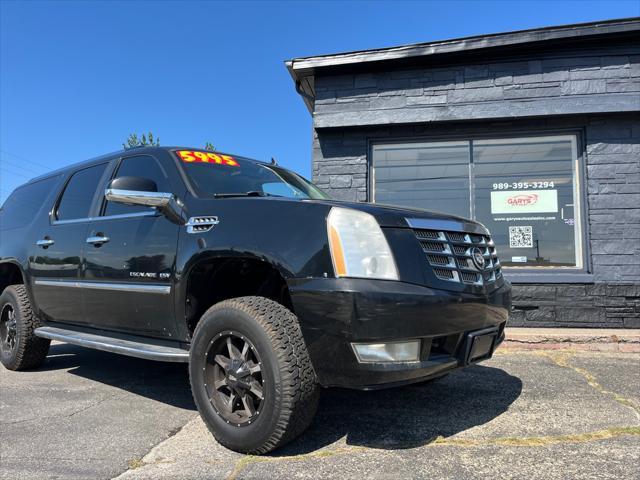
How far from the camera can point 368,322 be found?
8.14 feet

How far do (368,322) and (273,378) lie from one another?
1.95ft

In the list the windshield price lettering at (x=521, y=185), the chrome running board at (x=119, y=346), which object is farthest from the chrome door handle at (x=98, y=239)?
the windshield price lettering at (x=521, y=185)

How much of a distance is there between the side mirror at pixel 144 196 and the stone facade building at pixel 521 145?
173 inches

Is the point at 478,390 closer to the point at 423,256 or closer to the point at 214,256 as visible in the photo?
the point at 423,256

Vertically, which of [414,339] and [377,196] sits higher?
[377,196]

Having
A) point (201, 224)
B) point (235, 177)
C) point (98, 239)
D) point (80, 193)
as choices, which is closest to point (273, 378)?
point (201, 224)

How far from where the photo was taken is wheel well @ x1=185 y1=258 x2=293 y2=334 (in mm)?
3201

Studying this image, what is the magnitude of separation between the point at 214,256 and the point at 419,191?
5177mm

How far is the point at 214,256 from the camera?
3.02m

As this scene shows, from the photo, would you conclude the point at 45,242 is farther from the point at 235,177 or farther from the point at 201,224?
the point at 201,224

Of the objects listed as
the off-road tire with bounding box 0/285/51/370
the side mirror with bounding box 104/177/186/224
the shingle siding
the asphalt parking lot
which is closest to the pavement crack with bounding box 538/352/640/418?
the asphalt parking lot

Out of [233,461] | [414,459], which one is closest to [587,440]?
[414,459]

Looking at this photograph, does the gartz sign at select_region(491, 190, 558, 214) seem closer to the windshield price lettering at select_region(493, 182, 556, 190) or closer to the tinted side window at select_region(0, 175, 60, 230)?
the windshield price lettering at select_region(493, 182, 556, 190)

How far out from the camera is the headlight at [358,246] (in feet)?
8.45
